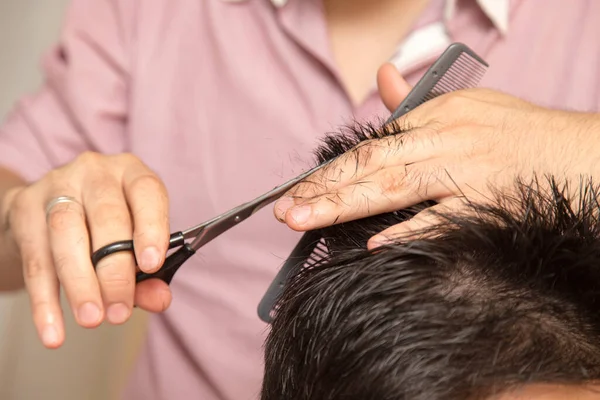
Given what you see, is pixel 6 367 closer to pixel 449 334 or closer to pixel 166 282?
pixel 166 282

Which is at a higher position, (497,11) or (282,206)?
(497,11)

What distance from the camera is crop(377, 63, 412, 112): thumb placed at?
0.57 meters

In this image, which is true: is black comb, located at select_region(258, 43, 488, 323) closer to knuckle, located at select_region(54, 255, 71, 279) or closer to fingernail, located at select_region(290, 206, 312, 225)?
fingernail, located at select_region(290, 206, 312, 225)

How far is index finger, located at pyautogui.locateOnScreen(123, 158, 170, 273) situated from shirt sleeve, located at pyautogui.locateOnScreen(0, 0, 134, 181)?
37 cm

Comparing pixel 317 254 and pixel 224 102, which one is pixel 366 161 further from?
pixel 224 102

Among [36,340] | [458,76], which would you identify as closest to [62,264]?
[458,76]

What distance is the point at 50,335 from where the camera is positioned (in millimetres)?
508

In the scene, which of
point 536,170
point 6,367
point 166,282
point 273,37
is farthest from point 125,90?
point 6,367

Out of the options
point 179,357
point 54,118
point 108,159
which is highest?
point 54,118

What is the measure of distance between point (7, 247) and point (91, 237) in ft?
0.62

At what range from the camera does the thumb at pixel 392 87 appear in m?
0.57

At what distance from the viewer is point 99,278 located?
1.64 feet

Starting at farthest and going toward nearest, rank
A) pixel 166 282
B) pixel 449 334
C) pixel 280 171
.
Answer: pixel 280 171 → pixel 166 282 → pixel 449 334

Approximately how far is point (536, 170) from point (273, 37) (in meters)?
0.48
